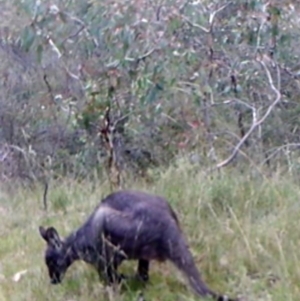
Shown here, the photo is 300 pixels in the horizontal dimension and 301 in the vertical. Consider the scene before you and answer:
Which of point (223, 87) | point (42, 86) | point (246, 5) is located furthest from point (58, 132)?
point (246, 5)

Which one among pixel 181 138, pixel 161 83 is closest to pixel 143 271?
pixel 161 83

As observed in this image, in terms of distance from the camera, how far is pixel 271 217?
23.2ft

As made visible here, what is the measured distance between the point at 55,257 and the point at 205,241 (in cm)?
98

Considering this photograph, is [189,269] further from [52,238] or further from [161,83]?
[161,83]

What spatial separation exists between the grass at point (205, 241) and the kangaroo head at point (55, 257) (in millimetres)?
71

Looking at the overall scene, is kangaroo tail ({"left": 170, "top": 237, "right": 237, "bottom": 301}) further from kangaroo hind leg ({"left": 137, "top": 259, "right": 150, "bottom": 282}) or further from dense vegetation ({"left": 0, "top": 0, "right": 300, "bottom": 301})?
kangaroo hind leg ({"left": 137, "top": 259, "right": 150, "bottom": 282})

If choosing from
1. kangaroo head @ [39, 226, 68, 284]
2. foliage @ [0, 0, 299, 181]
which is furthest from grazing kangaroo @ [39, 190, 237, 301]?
foliage @ [0, 0, 299, 181]

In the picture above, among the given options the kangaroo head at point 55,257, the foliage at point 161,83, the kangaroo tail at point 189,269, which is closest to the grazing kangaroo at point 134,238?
the kangaroo tail at point 189,269

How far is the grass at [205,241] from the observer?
20.8ft

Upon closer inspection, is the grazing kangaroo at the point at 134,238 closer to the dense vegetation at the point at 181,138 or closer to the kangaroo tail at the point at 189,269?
the kangaroo tail at the point at 189,269

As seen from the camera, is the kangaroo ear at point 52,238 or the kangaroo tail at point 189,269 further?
the kangaroo ear at point 52,238

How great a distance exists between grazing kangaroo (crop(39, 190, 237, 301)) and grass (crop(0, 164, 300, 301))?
14 cm

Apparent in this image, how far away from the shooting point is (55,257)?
669 cm

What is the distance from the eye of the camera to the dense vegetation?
6.64 meters
